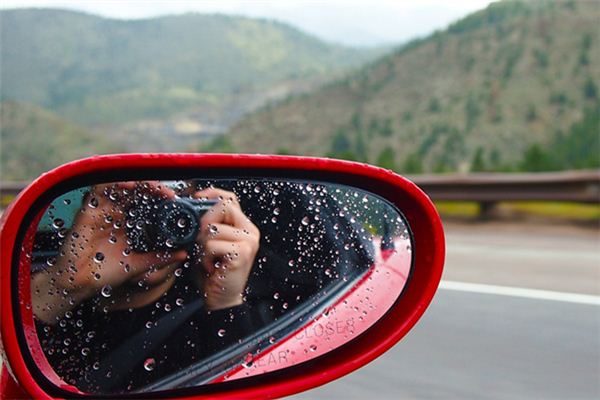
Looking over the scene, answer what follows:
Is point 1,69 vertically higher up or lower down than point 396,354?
lower down

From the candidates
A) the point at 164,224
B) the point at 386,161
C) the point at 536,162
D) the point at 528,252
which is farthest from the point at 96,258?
the point at 536,162

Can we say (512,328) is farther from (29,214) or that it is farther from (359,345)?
(29,214)

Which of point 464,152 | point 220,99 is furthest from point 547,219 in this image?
point 220,99

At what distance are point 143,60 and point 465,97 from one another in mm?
32111

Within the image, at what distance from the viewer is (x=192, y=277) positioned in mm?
1292

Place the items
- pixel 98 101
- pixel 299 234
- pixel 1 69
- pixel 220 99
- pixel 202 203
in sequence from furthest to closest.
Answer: pixel 220 99 → pixel 98 101 → pixel 1 69 → pixel 299 234 → pixel 202 203

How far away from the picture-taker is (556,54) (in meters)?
52.8

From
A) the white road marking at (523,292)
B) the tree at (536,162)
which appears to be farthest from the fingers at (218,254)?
the tree at (536,162)

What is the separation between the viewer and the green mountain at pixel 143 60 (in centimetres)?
4631

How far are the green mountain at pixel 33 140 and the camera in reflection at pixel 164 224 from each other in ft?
73.5

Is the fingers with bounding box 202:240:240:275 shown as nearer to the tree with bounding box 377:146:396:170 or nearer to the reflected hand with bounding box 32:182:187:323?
the reflected hand with bounding box 32:182:187:323

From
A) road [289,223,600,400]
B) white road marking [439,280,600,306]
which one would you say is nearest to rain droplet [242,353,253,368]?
road [289,223,600,400]

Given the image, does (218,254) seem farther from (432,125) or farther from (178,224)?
(432,125)

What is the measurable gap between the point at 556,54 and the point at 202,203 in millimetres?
55216
